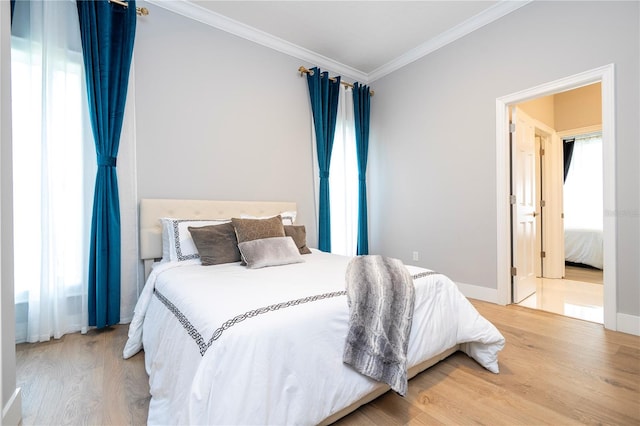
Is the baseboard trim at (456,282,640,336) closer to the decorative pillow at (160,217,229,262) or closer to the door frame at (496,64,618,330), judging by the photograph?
the door frame at (496,64,618,330)

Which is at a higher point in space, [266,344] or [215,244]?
[215,244]

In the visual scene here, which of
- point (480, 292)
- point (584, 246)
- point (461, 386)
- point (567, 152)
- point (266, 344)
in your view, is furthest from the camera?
point (567, 152)

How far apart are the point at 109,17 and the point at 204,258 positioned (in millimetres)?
2062

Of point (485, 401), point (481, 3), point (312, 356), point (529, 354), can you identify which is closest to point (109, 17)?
point (312, 356)

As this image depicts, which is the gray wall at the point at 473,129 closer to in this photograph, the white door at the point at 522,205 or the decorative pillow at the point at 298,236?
the white door at the point at 522,205

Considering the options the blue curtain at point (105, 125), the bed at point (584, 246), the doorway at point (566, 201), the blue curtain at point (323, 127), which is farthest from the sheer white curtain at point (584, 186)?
the blue curtain at point (105, 125)

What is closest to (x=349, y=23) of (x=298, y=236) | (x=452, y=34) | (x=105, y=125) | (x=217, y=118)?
(x=452, y=34)

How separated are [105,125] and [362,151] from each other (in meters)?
2.90

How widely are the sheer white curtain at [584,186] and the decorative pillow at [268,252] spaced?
17.8 ft

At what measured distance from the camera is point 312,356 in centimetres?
121

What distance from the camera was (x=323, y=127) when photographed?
369cm

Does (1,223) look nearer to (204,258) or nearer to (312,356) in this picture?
(204,258)

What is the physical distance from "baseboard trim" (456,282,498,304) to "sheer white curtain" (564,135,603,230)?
336 centimetres

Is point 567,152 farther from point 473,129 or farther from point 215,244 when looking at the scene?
point 215,244
